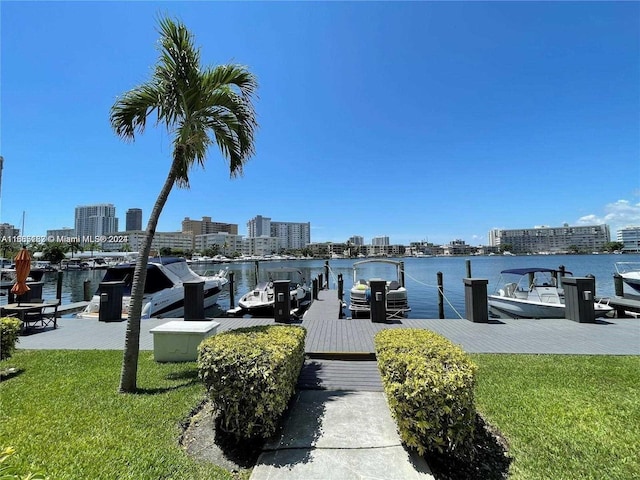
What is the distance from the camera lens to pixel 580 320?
28.7 ft

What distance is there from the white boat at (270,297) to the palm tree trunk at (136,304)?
27.0 ft

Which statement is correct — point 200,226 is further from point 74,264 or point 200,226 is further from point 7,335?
point 7,335

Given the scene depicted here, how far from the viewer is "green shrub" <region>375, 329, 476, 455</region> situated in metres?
2.66

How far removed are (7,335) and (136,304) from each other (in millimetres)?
2880

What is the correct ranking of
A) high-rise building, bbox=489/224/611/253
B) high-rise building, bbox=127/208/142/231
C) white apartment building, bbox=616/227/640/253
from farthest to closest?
high-rise building, bbox=127/208/142/231 < high-rise building, bbox=489/224/611/253 < white apartment building, bbox=616/227/640/253

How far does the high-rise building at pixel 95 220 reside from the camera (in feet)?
417

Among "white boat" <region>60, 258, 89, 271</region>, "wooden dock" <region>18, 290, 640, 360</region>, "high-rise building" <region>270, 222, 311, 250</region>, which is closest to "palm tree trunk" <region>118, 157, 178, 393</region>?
"wooden dock" <region>18, 290, 640, 360</region>

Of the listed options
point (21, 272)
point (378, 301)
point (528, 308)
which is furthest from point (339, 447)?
point (528, 308)

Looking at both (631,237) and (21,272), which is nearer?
(21,272)

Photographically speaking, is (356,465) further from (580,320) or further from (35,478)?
(580,320)

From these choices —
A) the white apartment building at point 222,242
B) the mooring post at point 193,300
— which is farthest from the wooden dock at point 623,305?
the white apartment building at point 222,242

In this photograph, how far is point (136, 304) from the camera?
4613 millimetres

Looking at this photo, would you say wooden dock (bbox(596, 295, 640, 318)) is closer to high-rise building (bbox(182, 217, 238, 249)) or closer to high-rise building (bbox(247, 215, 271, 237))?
high-rise building (bbox(182, 217, 238, 249))

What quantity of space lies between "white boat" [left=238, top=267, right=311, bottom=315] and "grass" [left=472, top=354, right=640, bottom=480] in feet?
29.8
